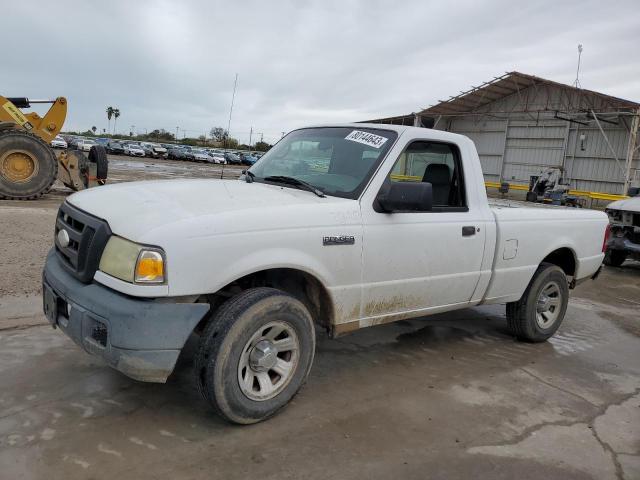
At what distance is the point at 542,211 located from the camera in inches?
203

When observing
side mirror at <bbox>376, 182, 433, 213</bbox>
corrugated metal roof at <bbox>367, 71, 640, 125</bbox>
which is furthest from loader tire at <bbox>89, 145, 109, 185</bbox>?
corrugated metal roof at <bbox>367, 71, 640, 125</bbox>

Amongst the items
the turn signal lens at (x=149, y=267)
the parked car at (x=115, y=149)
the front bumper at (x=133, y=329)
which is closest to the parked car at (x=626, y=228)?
the front bumper at (x=133, y=329)

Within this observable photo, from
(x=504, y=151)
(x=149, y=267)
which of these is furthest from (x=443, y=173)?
(x=504, y=151)

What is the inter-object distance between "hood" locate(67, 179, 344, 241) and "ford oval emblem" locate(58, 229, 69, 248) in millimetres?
192

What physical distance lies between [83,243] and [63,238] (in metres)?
0.44

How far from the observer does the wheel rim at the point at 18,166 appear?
1274 cm

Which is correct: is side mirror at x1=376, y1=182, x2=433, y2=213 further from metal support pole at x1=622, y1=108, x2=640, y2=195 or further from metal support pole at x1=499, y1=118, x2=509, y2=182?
metal support pole at x1=499, y1=118, x2=509, y2=182

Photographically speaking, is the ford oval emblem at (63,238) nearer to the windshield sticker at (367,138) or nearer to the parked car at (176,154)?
the windshield sticker at (367,138)

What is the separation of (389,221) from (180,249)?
1555 mm

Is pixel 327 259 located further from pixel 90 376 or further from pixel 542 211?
pixel 542 211

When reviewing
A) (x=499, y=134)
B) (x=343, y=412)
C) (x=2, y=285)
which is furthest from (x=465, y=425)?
(x=499, y=134)

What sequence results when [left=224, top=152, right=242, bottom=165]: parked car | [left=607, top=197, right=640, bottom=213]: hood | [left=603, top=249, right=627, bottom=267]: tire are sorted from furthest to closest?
[left=224, top=152, right=242, bottom=165]: parked car < [left=603, top=249, right=627, bottom=267]: tire < [left=607, top=197, right=640, bottom=213]: hood

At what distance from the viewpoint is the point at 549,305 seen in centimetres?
543

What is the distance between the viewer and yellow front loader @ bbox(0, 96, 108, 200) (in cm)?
1279
